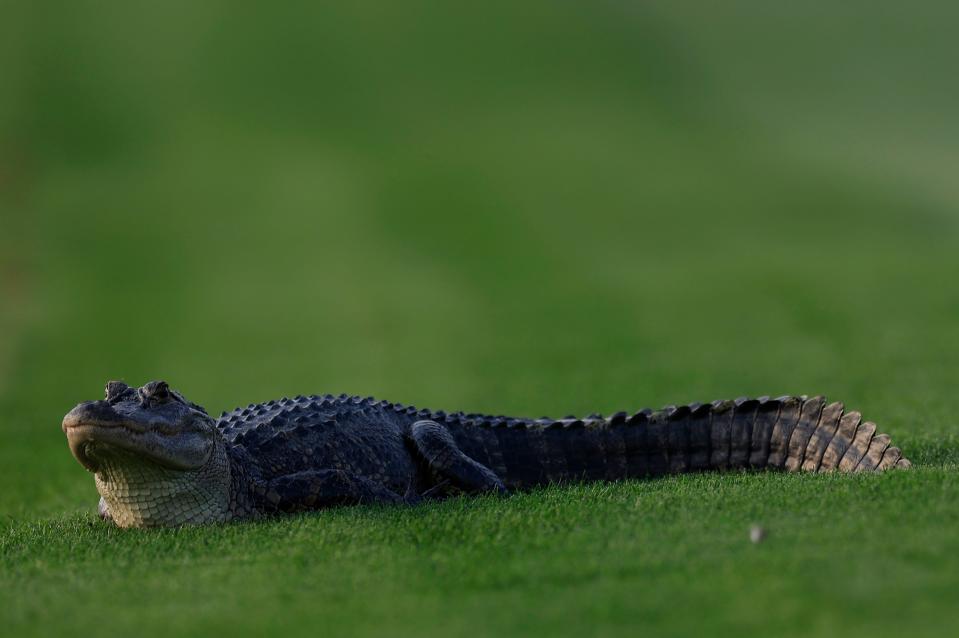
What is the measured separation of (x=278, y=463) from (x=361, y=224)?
23.2 metres

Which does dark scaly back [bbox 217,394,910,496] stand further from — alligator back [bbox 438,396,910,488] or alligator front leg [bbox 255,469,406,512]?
alligator front leg [bbox 255,469,406,512]

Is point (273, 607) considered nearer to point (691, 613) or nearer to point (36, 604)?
point (36, 604)

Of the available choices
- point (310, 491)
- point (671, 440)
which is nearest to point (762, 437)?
point (671, 440)

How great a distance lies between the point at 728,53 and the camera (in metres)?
46.8

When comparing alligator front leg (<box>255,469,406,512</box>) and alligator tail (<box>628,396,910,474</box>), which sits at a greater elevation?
alligator tail (<box>628,396,910,474</box>)

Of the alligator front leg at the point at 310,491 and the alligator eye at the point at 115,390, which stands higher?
the alligator eye at the point at 115,390

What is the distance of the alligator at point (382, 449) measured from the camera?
22.7 feet

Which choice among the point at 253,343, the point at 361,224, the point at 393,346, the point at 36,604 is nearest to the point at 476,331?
the point at 393,346

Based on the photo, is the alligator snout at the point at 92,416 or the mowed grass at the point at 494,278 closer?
the mowed grass at the point at 494,278

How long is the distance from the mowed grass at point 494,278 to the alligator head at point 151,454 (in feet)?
0.98

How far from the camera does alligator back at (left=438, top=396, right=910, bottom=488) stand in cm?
746

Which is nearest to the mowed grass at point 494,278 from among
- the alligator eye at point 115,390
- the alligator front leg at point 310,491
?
the alligator front leg at point 310,491

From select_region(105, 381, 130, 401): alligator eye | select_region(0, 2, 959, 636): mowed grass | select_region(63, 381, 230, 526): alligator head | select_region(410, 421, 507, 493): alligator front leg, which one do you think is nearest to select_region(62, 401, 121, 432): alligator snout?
select_region(63, 381, 230, 526): alligator head

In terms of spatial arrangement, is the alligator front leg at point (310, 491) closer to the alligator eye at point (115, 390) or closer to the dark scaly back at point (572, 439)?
the dark scaly back at point (572, 439)
